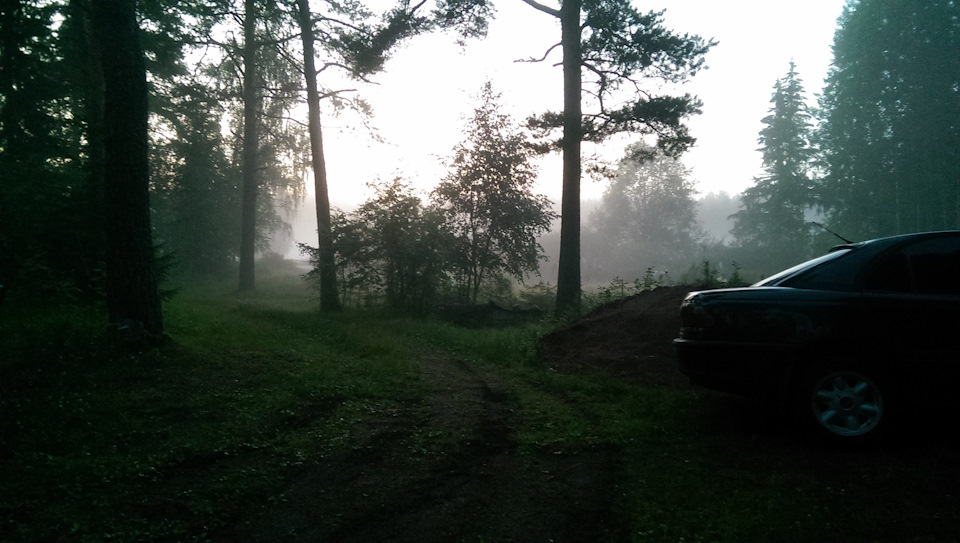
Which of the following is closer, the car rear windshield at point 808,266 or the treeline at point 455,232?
the car rear windshield at point 808,266

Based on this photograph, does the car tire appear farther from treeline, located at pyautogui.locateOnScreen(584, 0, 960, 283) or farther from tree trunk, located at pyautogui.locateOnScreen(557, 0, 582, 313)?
treeline, located at pyautogui.locateOnScreen(584, 0, 960, 283)

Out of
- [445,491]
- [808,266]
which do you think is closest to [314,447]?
[445,491]

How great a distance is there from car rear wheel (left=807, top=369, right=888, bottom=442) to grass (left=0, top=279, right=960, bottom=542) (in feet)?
0.63

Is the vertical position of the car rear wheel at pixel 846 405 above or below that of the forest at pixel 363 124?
below

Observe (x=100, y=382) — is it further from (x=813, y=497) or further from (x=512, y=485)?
(x=813, y=497)

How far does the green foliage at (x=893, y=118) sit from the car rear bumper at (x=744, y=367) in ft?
106

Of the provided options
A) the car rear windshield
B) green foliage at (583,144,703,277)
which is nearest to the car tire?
the car rear windshield

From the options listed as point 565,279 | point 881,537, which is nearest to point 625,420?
point 881,537

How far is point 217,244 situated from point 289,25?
1973 centimetres

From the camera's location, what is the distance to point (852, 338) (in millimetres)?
5039

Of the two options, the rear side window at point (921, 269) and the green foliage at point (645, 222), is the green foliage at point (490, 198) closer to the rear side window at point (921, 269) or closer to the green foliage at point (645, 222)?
the rear side window at point (921, 269)

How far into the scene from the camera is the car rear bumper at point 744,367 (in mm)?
5238

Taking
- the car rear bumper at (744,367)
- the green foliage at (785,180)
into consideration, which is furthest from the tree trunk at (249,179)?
the green foliage at (785,180)

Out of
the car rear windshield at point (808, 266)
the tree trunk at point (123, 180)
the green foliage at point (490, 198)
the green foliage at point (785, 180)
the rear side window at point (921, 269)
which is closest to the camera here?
the rear side window at point (921, 269)
